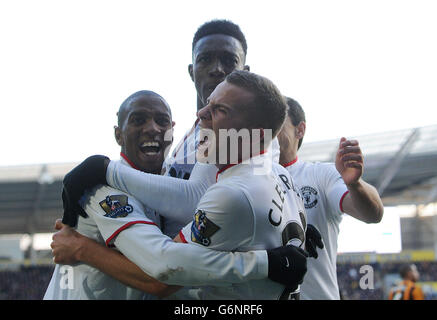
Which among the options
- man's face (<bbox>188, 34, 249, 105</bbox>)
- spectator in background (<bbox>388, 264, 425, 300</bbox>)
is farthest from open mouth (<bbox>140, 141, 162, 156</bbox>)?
spectator in background (<bbox>388, 264, 425, 300</bbox>)

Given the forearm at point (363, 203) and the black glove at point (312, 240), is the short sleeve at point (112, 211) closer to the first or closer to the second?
the black glove at point (312, 240)

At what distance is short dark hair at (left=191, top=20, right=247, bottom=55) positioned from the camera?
321 cm

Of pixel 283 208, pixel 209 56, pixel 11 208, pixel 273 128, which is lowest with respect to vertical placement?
pixel 11 208

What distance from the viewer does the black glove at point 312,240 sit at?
2.75m

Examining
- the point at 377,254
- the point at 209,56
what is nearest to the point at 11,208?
the point at 377,254

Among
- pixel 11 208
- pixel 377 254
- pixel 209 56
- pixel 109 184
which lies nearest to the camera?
pixel 109 184

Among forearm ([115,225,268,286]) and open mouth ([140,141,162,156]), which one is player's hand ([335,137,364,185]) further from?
open mouth ([140,141,162,156])

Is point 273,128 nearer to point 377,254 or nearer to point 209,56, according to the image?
point 209,56

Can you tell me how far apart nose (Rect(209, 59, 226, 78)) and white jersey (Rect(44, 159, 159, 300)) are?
3.34ft

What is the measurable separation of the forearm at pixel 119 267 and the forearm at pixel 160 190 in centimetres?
27

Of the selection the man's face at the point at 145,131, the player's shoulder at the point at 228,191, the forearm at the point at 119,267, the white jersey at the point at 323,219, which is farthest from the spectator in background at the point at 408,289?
the player's shoulder at the point at 228,191

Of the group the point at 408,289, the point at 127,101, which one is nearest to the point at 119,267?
the point at 127,101

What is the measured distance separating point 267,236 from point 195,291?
0.45 m
